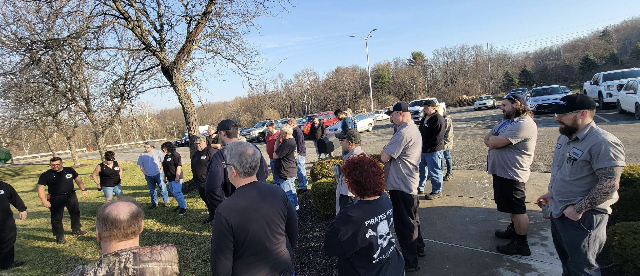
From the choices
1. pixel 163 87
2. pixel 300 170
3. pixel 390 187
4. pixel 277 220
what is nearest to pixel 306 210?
pixel 300 170

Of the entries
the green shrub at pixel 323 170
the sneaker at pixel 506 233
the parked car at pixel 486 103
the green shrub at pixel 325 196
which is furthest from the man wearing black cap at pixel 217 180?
the parked car at pixel 486 103

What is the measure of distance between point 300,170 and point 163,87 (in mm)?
6192

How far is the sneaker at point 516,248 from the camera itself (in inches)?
143

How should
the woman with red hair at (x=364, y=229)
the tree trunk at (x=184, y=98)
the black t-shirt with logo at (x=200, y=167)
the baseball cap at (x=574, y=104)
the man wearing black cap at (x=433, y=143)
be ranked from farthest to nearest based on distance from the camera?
1. the tree trunk at (x=184, y=98)
2. the black t-shirt with logo at (x=200, y=167)
3. the man wearing black cap at (x=433, y=143)
4. the baseball cap at (x=574, y=104)
5. the woman with red hair at (x=364, y=229)

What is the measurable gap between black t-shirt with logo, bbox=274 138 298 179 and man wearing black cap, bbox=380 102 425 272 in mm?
2513

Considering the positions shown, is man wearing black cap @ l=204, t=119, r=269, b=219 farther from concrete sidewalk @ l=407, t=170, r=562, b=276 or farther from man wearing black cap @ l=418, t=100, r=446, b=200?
man wearing black cap @ l=418, t=100, r=446, b=200

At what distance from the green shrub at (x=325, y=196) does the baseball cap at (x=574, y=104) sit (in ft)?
10.3

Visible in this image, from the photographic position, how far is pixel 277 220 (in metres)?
2.16

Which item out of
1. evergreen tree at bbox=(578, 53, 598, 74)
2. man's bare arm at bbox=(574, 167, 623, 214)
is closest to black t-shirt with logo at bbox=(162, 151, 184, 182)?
man's bare arm at bbox=(574, 167, 623, 214)

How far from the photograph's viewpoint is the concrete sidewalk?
3.49 metres

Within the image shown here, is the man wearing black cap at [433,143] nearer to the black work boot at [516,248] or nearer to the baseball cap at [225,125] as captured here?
the black work boot at [516,248]

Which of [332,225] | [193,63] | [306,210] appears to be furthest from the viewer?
[193,63]

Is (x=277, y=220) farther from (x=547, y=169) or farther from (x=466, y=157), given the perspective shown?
(x=466, y=157)

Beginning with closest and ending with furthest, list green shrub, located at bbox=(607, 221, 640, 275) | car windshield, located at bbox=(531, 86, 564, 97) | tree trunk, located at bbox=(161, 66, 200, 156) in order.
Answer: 1. green shrub, located at bbox=(607, 221, 640, 275)
2. tree trunk, located at bbox=(161, 66, 200, 156)
3. car windshield, located at bbox=(531, 86, 564, 97)
